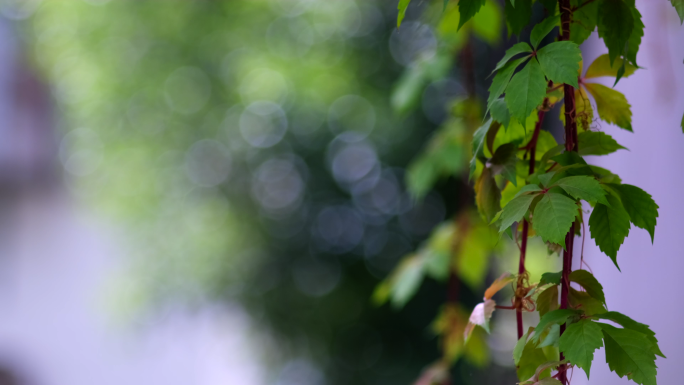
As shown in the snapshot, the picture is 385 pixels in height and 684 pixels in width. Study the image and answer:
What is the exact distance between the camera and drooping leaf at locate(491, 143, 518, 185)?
0.41m

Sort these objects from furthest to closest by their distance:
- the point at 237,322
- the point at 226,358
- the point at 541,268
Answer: the point at 226,358
the point at 237,322
the point at 541,268

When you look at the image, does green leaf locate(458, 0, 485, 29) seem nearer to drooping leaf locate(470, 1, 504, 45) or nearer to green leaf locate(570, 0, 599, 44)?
green leaf locate(570, 0, 599, 44)

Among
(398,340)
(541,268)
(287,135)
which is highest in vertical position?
(287,135)

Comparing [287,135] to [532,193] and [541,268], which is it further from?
[532,193]

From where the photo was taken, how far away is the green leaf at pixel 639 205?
0.31m

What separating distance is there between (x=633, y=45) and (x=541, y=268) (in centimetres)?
94

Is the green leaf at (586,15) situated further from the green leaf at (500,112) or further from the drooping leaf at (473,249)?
the drooping leaf at (473,249)

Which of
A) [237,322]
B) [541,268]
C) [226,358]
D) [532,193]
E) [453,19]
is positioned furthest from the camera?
[226,358]

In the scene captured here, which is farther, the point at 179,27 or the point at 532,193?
the point at 179,27

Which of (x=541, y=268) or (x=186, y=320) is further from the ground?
(x=541, y=268)

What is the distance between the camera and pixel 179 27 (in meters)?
1.35

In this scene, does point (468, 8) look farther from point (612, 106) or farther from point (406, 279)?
point (406, 279)

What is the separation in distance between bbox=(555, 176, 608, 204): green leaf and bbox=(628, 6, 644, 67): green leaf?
12cm

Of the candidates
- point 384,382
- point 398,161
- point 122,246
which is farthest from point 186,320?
point 398,161
